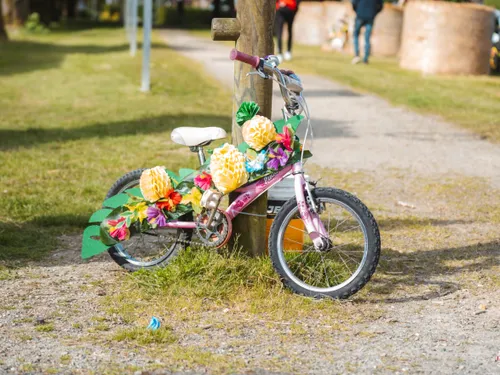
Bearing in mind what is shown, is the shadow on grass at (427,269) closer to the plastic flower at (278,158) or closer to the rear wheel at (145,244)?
the plastic flower at (278,158)

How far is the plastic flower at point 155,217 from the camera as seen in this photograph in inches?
207

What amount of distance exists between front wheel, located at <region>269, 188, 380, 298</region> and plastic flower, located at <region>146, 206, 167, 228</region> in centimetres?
65

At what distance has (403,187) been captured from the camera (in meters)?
8.30

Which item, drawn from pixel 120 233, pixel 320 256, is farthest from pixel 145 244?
pixel 320 256

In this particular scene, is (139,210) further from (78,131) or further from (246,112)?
(78,131)

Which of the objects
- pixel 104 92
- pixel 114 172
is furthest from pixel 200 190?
pixel 104 92

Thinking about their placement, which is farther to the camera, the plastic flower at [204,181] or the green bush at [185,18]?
the green bush at [185,18]

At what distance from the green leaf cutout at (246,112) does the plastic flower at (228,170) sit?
18cm

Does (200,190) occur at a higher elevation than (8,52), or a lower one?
higher

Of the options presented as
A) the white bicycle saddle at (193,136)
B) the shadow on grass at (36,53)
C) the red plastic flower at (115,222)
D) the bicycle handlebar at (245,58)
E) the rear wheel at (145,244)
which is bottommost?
the shadow on grass at (36,53)

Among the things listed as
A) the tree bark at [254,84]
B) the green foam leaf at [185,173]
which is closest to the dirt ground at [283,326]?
the tree bark at [254,84]

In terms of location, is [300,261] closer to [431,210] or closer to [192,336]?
[192,336]

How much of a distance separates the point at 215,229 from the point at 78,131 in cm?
625

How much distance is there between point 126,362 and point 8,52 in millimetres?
23647
